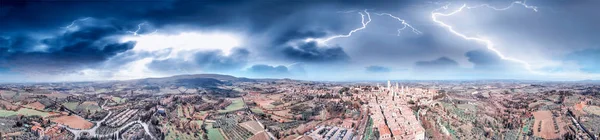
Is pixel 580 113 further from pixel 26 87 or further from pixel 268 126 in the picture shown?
pixel 26 87

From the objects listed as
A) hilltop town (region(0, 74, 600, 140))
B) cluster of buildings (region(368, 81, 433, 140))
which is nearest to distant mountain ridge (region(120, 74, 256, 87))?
hilltop town (region(0, 74, 600, 140))

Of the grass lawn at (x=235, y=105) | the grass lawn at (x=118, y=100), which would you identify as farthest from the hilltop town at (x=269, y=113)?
the grass lawn at (x=118, y=100)

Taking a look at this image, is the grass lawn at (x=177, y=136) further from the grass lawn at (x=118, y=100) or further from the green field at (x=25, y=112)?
the green field at (x=25, y=112)

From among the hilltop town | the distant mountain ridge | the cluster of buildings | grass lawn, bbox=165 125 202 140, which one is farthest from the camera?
the distant mountain ridge

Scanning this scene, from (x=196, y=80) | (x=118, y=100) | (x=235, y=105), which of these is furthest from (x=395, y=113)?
(x=118, y=100)

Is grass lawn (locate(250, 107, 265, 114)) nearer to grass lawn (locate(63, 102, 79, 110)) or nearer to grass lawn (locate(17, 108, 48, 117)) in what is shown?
grass lawn (locate(63, 102, 79, 110))

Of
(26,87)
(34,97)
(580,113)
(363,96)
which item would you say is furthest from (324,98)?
(26,87)
